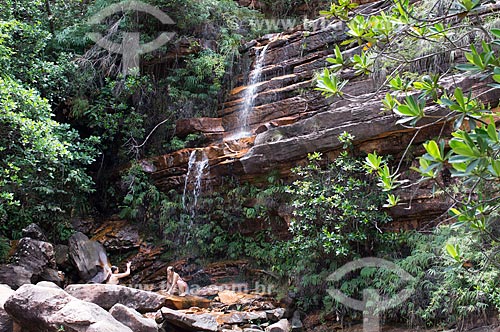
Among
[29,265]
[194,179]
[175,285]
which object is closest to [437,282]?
[175,285]

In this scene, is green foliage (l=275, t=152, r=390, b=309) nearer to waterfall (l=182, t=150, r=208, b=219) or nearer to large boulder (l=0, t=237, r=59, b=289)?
waterfall (l=182, t=150, r=208, b=219)

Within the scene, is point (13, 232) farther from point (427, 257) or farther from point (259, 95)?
point (427, 257)

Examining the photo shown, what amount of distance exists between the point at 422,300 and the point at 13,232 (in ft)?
27.7

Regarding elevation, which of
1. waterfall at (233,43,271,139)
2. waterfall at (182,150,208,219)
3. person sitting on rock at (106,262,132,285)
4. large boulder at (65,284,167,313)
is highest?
waterfall at (233,43,271,139)

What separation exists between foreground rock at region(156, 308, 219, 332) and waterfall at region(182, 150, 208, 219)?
4080mm

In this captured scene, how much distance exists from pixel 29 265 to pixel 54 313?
11.9 ft

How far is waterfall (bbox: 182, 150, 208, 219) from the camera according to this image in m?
10.8

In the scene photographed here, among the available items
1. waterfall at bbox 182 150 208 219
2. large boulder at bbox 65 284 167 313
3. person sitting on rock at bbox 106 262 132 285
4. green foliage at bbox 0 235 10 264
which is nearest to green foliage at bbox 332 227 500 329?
large boulder at bbox 65 284 167 313

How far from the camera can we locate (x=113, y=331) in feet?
16.5

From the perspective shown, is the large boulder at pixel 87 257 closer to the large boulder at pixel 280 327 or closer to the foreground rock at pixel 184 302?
the foreground rock at pixel 184 302

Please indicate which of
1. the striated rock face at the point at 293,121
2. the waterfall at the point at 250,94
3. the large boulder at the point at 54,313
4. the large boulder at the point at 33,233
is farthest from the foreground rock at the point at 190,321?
the waterfall at the point at 250,94

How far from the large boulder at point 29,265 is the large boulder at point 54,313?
268cm

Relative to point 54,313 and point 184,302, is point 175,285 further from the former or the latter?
point 54,313

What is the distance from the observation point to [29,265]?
846 centimetres
